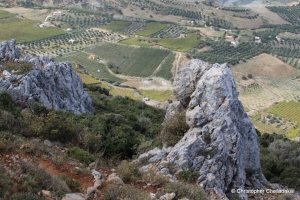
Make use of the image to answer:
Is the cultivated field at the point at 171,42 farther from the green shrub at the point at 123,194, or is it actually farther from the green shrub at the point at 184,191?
the green shrub at the point at 123,194

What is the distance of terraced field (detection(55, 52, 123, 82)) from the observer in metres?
75.6

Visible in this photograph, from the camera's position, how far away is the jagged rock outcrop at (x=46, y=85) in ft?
68.5

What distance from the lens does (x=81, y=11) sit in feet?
423

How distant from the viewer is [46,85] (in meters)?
24.6

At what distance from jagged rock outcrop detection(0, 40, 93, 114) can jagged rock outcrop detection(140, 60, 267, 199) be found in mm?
10527

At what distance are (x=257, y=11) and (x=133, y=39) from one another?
268ft

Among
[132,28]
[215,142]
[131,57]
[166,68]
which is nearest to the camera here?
[215,142]

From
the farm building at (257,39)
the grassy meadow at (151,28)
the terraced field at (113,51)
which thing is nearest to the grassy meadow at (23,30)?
the terraced field at (113,51)

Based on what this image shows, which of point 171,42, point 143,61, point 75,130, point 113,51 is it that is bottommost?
point 113,51

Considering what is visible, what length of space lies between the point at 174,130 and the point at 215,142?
2.42 meters

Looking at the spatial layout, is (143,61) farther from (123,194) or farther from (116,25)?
(123,194)

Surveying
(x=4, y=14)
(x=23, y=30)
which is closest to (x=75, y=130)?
(x=23, y=30)

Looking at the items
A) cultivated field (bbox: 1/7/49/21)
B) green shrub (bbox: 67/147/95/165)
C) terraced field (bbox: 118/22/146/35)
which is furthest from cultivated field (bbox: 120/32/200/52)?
green shrub (bbox: 67/147/95/165)

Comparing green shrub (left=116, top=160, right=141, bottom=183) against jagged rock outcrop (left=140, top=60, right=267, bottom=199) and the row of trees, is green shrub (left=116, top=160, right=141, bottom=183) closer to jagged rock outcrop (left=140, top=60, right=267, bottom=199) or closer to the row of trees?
jagged rock outcrop (left=140, top=60, right=267, bottom=199)
